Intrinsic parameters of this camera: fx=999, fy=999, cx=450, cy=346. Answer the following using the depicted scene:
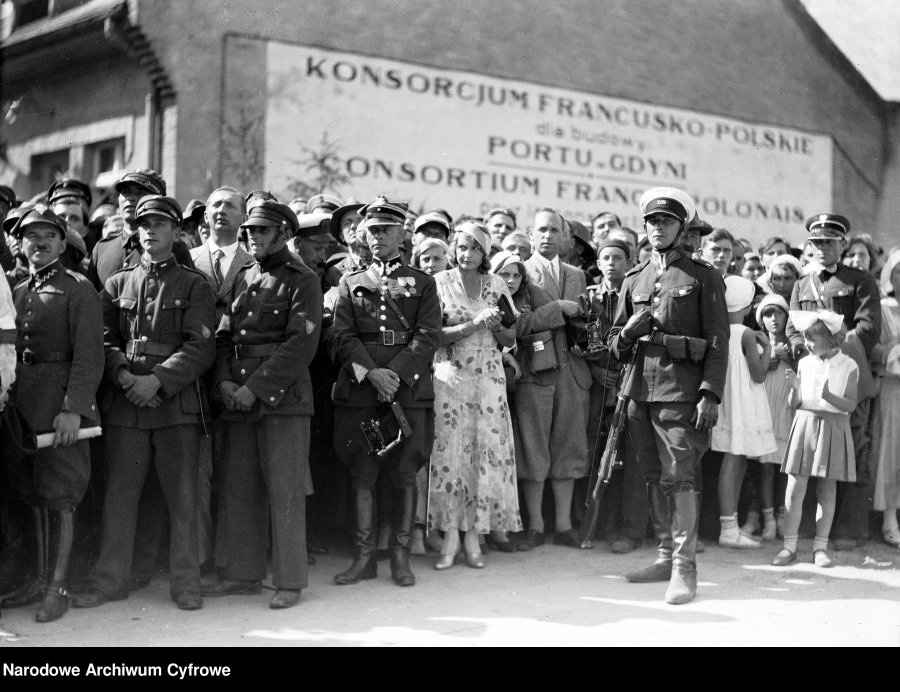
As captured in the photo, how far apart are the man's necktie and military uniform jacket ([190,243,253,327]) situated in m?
0.01

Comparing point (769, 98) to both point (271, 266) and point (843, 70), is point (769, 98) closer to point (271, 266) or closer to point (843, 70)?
point (843, 70)

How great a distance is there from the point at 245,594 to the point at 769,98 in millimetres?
11970

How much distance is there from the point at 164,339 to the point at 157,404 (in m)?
0.35

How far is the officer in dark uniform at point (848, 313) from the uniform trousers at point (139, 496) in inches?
170

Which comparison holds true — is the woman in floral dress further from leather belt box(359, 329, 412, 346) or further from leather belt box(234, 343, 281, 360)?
leather belt box(234, 343, 281, 360)

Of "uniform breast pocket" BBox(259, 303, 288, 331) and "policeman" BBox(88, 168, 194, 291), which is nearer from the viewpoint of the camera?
"uniform breast pocket" BBox(259, 303, 288, 331)

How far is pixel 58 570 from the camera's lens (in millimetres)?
5039

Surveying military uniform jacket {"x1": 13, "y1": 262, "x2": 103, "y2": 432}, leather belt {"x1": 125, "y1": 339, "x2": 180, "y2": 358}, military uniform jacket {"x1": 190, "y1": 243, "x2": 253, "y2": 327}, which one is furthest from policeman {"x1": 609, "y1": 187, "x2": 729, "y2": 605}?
military uniform jacket {"x1": 13, "y1": 262, "x2": 103, "y2": 432}

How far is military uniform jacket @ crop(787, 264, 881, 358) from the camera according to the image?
275 inches

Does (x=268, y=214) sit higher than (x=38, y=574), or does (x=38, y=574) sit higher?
(x=268, y=214)

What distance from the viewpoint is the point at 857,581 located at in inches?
237

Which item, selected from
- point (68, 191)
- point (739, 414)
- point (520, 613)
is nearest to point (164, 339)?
point (68, 191)

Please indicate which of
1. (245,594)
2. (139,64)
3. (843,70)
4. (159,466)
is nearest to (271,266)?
(159,466)

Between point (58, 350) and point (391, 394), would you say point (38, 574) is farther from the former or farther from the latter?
point (391, 394)
